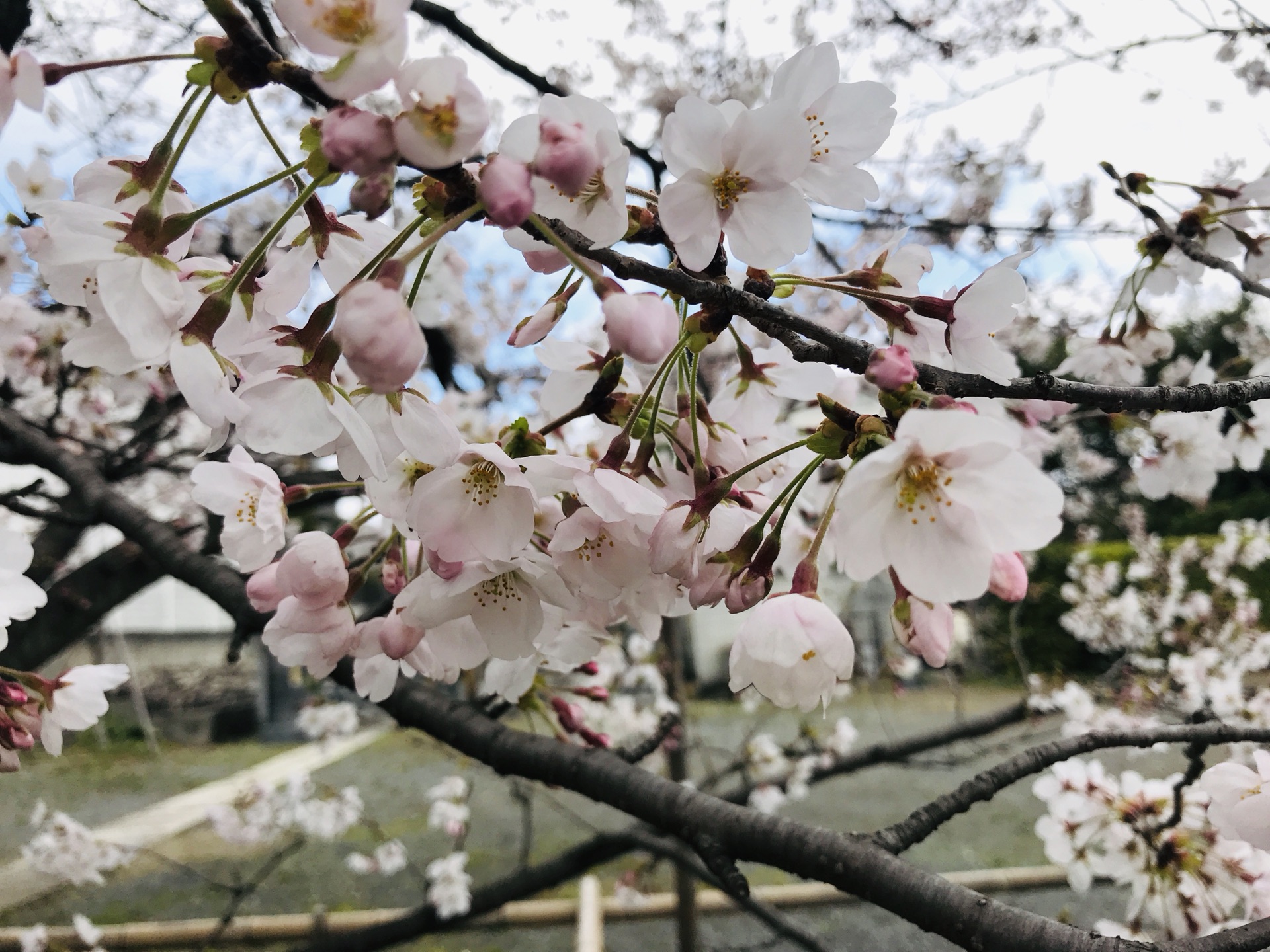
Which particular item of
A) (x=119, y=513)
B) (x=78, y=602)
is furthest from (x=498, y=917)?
(x=119, y=513)

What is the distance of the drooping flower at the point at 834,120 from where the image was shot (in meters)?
0.58

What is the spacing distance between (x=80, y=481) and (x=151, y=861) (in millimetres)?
3327

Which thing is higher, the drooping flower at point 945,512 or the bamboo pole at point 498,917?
the drooping flower at point 945,512

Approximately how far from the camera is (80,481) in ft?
5.23

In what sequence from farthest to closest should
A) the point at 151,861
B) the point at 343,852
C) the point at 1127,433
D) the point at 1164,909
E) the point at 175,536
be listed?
the point at 343,852
the point at 151,861
the point at 1127,433
the point at 175,536
the point at 1164,909

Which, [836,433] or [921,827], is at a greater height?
[836,433]

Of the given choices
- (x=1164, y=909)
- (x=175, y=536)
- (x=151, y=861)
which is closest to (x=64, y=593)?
(x=175, y=536)

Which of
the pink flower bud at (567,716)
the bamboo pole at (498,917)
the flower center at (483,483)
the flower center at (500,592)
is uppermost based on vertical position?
the flower center at (483,483)

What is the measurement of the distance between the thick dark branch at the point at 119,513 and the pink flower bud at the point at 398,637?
83 cm

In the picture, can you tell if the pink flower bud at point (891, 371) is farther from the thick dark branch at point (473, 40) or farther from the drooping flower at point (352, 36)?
the thick dark branch at point (473, 40)

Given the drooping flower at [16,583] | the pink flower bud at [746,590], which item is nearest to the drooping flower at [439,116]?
the pink flower bud at [746,590]

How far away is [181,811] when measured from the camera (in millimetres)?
4613

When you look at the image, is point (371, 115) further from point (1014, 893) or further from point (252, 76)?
point (1014, 893)

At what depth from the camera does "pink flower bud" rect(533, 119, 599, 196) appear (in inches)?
16.0
